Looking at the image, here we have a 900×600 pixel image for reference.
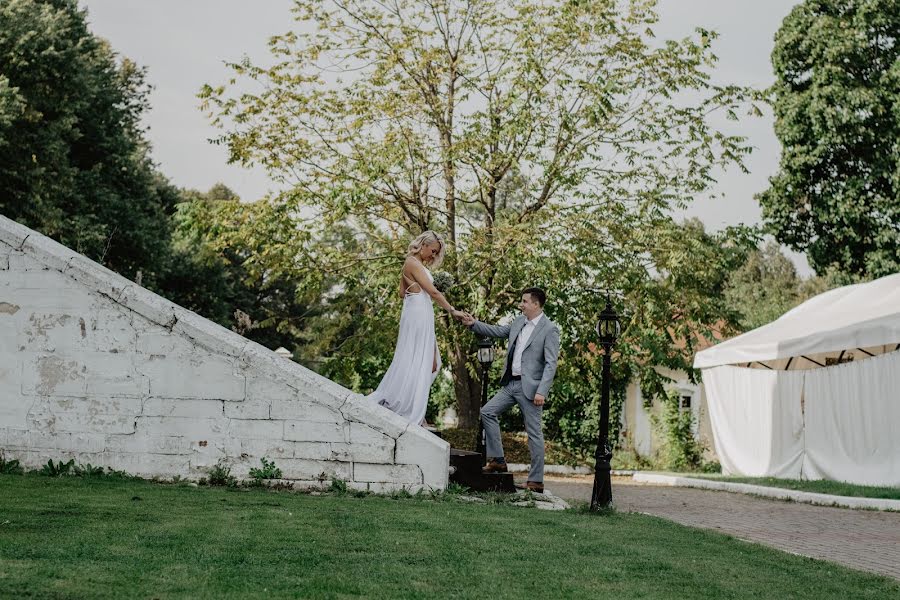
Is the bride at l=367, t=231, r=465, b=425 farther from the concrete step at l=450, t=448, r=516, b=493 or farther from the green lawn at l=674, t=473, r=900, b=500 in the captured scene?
the green lawn at l=674, t=473, r=900, b=500

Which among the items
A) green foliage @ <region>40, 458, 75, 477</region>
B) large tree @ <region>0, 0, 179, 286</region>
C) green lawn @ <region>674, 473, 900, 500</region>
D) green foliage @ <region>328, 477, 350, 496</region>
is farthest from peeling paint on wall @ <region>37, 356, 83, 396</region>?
large tree @ <region>0, 0, 179, 286</region>

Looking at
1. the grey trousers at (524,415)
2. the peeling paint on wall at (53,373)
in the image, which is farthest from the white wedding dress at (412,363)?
the peeling paint on wall at (53,373)

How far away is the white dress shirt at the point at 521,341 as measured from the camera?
10.5m

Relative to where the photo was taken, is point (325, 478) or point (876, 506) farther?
point (876, 506)

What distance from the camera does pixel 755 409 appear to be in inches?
756

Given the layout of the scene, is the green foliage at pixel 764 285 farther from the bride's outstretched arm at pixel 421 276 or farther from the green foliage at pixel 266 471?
the green foliage at pixel 266 471

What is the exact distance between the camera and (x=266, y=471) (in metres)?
9.46

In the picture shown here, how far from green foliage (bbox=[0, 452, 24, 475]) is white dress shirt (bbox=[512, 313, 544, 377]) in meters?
4.93

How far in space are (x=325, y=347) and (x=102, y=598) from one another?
1714 cm

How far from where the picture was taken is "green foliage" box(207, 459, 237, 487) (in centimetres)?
941

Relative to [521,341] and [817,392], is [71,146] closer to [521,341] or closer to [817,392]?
[817,392]

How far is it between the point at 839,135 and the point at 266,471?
2641cm

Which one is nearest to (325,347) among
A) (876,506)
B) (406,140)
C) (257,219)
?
(257,219)

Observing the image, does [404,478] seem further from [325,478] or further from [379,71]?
[379,71]
